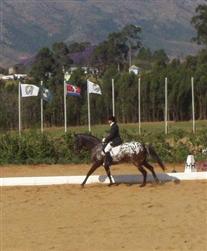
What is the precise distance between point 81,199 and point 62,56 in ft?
223

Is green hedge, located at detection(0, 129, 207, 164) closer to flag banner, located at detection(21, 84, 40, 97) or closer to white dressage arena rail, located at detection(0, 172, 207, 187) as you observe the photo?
white dressage arena rail, located at detection(0, 172, 207, 187)

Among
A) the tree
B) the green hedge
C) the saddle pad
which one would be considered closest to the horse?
the saddle pad

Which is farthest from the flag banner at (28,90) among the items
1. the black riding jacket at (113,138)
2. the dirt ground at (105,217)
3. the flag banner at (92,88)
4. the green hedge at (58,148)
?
the black riding jacket at (113,138)

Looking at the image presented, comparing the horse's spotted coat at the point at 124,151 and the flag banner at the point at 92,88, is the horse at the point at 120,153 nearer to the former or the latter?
the horse's spotted coat at the point at 124,151

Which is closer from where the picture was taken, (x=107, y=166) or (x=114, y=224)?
(x=114, y=224)

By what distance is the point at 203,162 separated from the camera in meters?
17.6

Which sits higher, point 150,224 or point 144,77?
point 144,77

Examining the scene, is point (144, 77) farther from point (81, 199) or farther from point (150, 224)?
point (150, 224)

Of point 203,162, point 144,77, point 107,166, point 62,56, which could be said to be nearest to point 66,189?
point 107,166

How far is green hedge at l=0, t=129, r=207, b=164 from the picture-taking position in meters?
21.1

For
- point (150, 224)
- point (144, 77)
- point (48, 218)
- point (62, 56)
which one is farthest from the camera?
point (62, 56)

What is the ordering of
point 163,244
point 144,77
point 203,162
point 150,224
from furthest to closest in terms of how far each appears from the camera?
Answer: point 144,77 → point 203,162 → point 150,224 → point 163,244

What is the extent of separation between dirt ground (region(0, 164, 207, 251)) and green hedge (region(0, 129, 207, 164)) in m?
5.22

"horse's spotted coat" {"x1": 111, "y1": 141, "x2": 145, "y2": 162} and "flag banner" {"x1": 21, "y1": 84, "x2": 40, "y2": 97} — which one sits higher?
"flag banner" {"x1": 21, "y1": 84, "x2": 40, "y2": 97}
